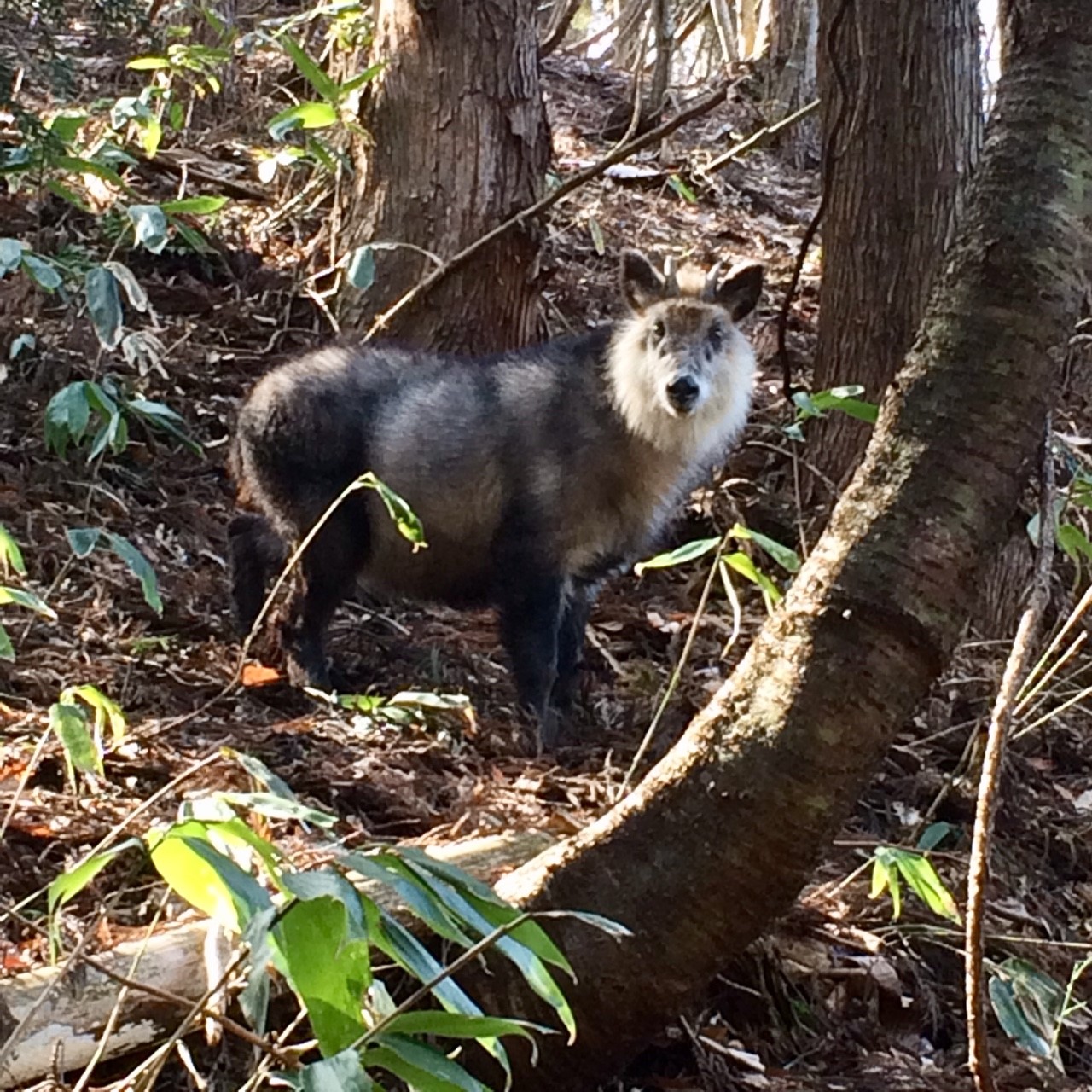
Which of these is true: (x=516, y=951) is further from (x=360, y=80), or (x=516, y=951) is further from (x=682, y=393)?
(x=360, y=80)

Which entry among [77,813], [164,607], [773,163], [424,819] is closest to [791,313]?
[773,163]

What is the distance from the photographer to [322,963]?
60.8 inches

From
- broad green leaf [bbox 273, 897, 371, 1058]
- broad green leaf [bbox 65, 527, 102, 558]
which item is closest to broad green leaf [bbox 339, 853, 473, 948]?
broad green leaf [bbox 273, 897, 371, 1058]

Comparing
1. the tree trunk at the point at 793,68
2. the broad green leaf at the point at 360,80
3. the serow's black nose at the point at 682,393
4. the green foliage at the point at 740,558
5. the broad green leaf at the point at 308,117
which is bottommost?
the green foliage at the point at 740,558

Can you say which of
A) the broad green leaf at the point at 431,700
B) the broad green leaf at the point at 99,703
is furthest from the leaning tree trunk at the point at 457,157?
the broad green leaf at the point at 99,703

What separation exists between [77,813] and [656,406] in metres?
A: 2.54

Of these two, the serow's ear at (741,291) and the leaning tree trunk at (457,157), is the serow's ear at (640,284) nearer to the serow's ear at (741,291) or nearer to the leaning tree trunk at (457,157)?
the serow's ear at (741,291)

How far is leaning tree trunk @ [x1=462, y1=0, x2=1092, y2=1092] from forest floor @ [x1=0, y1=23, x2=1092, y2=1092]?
0.43 ft

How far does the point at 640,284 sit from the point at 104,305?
2393 mm

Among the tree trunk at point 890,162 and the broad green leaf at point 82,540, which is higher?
the tree trunk at point 890,162

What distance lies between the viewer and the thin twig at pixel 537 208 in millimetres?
5566

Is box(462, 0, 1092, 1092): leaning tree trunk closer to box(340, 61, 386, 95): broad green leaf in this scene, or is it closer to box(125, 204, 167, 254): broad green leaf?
box(125, 204, 167, 254): broad green leaf

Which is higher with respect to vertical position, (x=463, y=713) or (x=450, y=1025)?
(x=450, y=1025)

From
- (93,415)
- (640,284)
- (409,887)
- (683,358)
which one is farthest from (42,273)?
A: (409,887)
